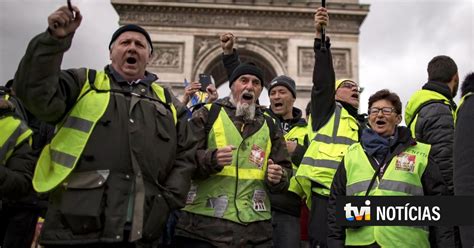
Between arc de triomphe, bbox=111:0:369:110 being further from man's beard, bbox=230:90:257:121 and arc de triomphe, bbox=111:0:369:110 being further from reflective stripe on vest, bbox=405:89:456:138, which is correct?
man's beard, bbox=230:90:257:121

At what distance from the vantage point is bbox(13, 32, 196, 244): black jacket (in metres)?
1.90

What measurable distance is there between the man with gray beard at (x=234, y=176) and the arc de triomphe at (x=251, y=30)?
16.3 m

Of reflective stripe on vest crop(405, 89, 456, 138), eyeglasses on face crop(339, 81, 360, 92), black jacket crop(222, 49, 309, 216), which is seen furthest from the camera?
eyeglasses on face crop(339, 81, 360, 92)

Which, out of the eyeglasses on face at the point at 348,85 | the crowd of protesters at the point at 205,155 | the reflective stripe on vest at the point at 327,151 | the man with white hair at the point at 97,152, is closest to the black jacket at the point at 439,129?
the crowd of protesters at the point at 205,155

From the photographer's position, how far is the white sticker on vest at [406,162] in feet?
8.82

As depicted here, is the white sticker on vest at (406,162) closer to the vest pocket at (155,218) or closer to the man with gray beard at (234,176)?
the man with gray beard at (234,176)

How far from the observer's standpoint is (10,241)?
3865mm

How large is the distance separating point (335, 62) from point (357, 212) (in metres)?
17.8

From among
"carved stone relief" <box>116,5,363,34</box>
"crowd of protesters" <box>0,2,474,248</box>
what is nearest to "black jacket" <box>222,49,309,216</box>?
"crowd of protesters" <box>0,2,474,248</box>

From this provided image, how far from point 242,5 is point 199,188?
18059 millimetres

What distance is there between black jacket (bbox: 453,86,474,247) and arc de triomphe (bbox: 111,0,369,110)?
17578 mm

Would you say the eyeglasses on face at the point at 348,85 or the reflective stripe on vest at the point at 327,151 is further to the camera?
the eyeglasses on face at the point at 348,85

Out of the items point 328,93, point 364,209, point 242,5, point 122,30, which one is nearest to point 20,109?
point 122,30

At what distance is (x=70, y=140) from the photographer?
2074mm
